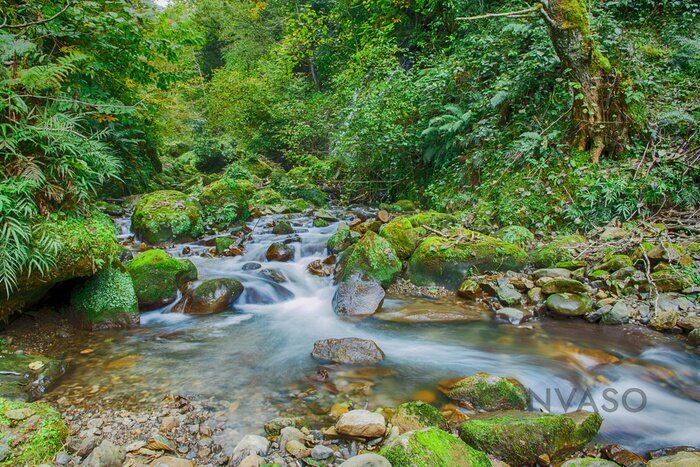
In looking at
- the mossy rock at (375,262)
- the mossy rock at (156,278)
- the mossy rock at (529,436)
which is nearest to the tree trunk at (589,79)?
the mossy rock at (375,262)

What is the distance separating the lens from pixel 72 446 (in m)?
2.61

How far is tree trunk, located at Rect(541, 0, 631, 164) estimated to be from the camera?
689cm

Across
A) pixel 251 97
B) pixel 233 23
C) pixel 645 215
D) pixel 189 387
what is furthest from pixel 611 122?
pixel 233 23

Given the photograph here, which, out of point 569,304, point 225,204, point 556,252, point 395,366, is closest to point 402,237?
point 556,252

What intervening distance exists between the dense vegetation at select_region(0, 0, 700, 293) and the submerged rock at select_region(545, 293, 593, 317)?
2.31 metres

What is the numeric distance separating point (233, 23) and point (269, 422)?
25.4 m

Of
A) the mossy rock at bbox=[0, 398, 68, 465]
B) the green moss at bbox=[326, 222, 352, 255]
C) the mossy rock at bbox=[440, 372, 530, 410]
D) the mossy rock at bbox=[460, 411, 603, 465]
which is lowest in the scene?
the mossy rock at bbox=[440, 372, 530, 410]

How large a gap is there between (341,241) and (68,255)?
16.4ft

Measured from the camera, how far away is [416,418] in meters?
2.87

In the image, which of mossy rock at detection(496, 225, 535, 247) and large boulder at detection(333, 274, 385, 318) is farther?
mossy rock at detection(496, 225, 535, 247)

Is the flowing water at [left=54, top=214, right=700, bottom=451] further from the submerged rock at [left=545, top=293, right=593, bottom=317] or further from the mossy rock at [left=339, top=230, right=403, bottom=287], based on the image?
the mossy rock at [left=339, top=230, right=403, bottom=287]

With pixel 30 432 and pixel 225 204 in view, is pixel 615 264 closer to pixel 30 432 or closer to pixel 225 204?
pixel 30 432

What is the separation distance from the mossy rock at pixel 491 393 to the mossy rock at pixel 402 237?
3500 millimetres

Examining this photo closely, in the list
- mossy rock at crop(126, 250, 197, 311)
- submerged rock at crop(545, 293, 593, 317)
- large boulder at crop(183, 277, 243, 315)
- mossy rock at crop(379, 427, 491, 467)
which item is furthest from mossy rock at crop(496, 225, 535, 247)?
mossy rock at crop(126, 250, 197, 311)
